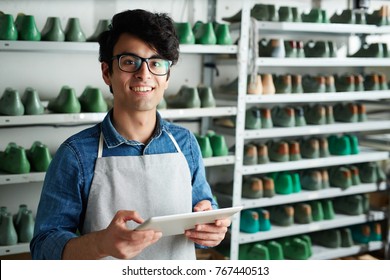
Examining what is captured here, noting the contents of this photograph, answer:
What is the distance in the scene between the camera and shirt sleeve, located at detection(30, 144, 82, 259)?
4.17 ft

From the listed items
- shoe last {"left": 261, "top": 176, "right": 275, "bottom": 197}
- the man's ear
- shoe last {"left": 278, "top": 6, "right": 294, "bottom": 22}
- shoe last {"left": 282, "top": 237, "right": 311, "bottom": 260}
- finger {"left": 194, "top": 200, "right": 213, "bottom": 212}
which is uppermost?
shoe last {"left": 278, "top": 6, "right": 294, "bottom": 22}

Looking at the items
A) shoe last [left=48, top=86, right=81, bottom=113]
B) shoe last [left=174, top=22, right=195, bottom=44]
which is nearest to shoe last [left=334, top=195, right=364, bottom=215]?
shoe last [left=174, top=22, right=195, bottom=44]

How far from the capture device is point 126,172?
144 cm

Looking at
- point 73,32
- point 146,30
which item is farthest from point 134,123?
point 73,32

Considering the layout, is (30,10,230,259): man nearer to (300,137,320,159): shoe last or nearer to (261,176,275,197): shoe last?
(261,176,275,197): shoe last

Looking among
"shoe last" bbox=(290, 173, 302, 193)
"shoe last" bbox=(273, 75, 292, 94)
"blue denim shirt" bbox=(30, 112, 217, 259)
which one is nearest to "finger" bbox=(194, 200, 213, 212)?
"blue denim shirt" bbox=(30, 112, 217, 259)

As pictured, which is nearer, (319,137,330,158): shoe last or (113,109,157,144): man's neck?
(113,109,157,144): man's neck

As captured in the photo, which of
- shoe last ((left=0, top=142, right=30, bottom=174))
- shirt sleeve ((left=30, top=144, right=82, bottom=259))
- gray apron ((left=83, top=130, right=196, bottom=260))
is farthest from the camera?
shoe last ((left=0, top=142, right=30, bottom=174))

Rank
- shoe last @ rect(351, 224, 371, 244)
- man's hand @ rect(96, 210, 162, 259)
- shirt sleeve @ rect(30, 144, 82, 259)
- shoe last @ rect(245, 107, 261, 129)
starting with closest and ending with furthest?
man's hand @ rect(96, 210, 162, 259)
shirt sleeve @ rect(30, 144, 82, 259)
shoe last @ rect(245, 107, 261, 129)
shoe last @ rect(351, 224, 371, 244)

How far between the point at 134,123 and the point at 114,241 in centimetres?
36

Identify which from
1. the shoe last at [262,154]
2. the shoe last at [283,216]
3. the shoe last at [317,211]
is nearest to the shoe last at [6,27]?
the shoe last at [262,154]

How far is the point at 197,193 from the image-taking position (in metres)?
1.56

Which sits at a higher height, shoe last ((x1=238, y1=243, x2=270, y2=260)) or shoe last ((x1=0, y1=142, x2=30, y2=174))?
shoe last ((x1=0, y1=142, x2=30, y2=174))

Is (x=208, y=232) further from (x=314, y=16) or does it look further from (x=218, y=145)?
(x=314, y=16)
